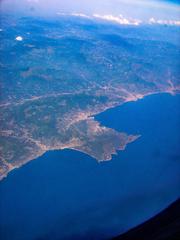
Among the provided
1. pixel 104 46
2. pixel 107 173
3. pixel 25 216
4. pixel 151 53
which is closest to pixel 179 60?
pixel 151 53

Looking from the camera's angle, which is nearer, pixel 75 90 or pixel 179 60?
pixel 75 90

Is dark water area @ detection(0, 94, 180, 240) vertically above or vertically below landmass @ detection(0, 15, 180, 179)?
below

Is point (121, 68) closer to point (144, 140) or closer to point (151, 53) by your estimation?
point (151, 53)

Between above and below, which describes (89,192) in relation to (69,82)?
below

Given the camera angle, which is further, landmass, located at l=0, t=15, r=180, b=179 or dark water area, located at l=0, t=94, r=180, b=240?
landmass, located at l=0, t=15, r=180, b=179
